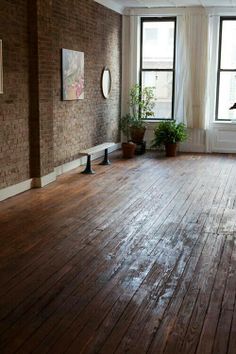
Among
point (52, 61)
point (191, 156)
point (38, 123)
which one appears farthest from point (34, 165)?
point (191, 156)

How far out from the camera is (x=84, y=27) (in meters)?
8.49

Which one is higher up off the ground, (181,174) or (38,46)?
(38,46)

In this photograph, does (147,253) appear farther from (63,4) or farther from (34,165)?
(63,4)

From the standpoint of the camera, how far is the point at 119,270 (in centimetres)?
393

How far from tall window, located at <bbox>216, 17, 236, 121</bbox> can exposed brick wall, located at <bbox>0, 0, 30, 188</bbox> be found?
5297mm

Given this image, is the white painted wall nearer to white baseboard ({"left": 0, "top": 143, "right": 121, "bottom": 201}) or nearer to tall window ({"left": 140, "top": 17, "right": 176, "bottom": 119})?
tall window ({"left": 140, "top": 17, "right": 176, "bottom": 119})

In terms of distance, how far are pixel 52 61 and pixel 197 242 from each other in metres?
3.85

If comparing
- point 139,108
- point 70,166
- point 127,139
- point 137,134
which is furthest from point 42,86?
point 127,139

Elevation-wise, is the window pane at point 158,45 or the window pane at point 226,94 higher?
the window pane at point 158,45

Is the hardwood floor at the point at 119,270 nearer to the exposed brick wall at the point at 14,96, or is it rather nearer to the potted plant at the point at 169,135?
the exposed brick wall at the point at 14,96

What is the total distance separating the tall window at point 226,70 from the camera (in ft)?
33.9

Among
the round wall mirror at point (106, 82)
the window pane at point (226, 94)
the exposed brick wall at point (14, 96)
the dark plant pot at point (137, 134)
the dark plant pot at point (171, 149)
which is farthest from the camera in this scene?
the window pane at point (226, 94)

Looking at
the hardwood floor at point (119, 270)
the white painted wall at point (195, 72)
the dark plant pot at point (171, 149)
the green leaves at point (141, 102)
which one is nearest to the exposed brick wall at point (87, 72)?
the white painted wall at point (195, 72)

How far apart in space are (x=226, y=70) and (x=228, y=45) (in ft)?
1.69
